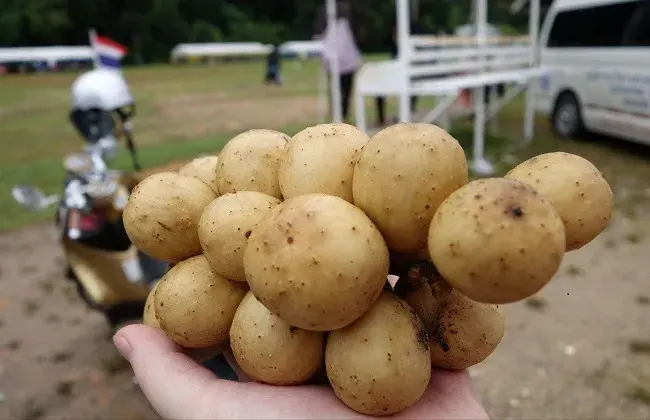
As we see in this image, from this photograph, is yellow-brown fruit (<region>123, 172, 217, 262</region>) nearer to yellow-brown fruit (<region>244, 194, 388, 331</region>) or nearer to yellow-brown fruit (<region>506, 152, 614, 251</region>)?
yellow-brown fruit (<region>244, 194, 388, 331</region>)

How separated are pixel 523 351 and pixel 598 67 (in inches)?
265

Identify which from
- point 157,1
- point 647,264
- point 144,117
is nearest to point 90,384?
point 647,264

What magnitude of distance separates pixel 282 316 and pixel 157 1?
43.4 m

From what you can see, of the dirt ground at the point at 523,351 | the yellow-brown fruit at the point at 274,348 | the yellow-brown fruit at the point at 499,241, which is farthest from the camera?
the dirt ground at the point at 523,351

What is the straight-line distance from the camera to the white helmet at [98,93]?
4484 millimetres

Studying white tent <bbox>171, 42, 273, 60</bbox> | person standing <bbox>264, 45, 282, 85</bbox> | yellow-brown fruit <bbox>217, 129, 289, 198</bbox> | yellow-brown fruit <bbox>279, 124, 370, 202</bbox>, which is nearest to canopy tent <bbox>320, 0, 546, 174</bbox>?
yellow-brown fruit <bbox>217, 129, 289, 198</bbox>

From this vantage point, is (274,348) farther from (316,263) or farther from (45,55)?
(45,55)

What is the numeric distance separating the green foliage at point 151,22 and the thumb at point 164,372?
101 feet

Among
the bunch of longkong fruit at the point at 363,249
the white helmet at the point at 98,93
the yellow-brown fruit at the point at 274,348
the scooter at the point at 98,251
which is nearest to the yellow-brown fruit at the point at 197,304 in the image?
the bunch of longkong fruit at the point at 363,249

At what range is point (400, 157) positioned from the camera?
1342 millimetres

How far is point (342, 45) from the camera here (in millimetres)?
9477

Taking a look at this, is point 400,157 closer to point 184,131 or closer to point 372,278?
point 372,278

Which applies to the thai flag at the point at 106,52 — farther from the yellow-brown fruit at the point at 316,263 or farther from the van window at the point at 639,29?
the van window at the point at 639,29

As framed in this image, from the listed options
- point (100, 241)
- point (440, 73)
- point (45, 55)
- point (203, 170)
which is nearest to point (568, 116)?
point (440, 73)
